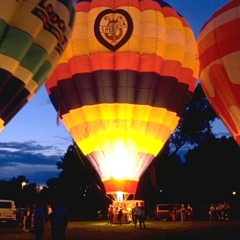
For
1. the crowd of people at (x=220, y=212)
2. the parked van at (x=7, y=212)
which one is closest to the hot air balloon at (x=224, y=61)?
the crowd of people at (x=220, y=212)

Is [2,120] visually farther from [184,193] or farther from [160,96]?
[184,193]

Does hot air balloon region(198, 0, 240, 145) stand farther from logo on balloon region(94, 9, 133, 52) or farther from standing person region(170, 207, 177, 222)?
standing person region(170, 207, 177, 222)

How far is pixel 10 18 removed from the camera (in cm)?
1231

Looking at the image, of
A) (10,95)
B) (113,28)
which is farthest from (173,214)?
(10,95)

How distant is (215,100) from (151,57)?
2847 millimetres

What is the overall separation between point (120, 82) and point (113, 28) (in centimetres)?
204

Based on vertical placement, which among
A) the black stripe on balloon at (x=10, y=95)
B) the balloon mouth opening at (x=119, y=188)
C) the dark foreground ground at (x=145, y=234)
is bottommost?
the dark foreground ground at (x=145, y=234)

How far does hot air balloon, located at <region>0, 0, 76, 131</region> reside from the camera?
12.4m

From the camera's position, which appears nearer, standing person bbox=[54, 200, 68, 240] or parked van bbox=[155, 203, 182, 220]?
standing person bbox=[54, 200, 68, 240]

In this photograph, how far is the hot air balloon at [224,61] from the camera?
1753 cm

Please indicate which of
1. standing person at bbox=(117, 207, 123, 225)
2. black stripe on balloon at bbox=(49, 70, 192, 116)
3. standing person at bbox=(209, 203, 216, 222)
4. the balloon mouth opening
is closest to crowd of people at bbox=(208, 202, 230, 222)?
standing person at bbox=(209, 203, 216, 222)

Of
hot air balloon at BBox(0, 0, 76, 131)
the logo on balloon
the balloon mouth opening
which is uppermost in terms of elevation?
the logo on balloon

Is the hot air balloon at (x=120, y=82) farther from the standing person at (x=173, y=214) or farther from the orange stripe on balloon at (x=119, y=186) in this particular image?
the standing person at (x=173, y=214)

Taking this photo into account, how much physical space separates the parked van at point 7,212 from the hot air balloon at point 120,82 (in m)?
5.78
